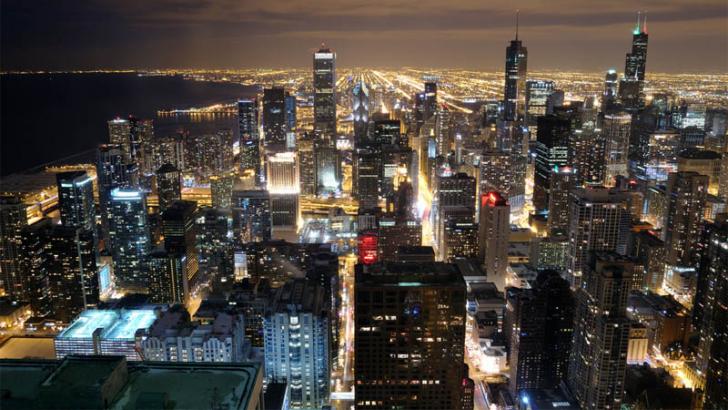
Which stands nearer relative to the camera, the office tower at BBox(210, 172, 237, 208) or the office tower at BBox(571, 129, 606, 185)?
the office tower at BBox(210, 172, 237, 208)

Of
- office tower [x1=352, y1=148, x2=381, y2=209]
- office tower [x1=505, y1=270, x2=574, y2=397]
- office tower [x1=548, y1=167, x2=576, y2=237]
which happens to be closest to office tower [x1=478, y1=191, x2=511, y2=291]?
office tower [x1=548, y1=167, x2=576, y2=237]

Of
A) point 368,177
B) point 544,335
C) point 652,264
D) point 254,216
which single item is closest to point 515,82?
point 368,177

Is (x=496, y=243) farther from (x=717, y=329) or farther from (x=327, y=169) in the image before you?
(x=327, y=169)

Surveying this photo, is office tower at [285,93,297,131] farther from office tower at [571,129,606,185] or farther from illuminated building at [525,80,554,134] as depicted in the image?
office tower at [571,129,606,185]

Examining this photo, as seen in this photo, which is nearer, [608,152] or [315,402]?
[315,402]

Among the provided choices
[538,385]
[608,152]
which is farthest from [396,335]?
[608,152]

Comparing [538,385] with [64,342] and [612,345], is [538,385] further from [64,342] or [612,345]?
[64,342]
